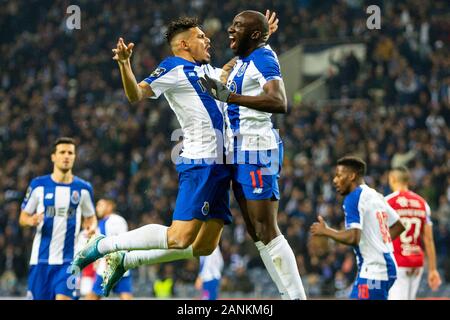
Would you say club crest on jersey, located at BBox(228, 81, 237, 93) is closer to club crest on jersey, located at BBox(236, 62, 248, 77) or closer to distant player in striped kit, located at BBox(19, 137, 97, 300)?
club crest on jersey, located at BBox(236, 62, 248, 77)

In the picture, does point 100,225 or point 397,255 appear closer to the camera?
point 397,255

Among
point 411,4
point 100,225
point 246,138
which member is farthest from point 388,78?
point 246,138

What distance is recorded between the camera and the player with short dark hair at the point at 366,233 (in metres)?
8.59

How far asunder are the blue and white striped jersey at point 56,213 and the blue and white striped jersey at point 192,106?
3.01 meters

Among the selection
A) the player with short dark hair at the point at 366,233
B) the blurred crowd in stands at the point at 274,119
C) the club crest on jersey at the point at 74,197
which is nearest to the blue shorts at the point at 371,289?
the player with short dark hair at the point at 366,233

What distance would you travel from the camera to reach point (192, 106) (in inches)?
291

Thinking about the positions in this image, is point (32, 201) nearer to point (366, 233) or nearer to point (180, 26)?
point (180, 26)

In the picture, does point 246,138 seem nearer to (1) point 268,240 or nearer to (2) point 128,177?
(1) point 268,240

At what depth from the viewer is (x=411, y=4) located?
21.3 metres

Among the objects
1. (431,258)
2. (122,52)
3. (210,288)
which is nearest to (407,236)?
(431,258)

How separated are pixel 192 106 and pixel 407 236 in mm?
4411

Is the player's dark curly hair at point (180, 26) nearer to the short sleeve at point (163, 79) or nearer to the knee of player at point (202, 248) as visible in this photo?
the short sleeve at point (163, 79)

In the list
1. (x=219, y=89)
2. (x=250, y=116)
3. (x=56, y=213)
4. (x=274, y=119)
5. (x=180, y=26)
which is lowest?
(x=56, y=213)
